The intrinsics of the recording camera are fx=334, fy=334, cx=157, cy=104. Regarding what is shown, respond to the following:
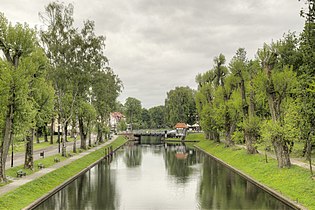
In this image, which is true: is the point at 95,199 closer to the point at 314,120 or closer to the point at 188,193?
the point at 188,193

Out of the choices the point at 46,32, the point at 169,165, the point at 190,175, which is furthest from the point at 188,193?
the point at 46,32

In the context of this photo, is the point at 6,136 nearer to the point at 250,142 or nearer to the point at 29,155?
the point at 29,155

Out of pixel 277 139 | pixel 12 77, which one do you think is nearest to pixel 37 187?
pixel 12 77

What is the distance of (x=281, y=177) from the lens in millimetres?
29828

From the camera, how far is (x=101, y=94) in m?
63.9

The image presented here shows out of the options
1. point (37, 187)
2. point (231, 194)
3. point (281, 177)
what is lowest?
point (231, 194)

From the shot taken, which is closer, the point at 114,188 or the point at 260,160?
the point at 114,188

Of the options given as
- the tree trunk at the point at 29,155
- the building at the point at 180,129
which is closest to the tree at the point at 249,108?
the tree trunk at the point at 29,155

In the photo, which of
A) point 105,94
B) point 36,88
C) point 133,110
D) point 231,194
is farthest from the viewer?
point 133,110

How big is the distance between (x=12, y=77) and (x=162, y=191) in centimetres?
1637

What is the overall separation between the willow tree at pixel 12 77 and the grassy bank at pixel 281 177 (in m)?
22.3

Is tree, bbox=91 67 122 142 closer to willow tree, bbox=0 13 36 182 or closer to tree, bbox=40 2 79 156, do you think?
tree, bbox=40 2 79 156

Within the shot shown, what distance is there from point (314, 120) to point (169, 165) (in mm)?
28939

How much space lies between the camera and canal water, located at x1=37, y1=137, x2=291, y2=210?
25298 millimetres
